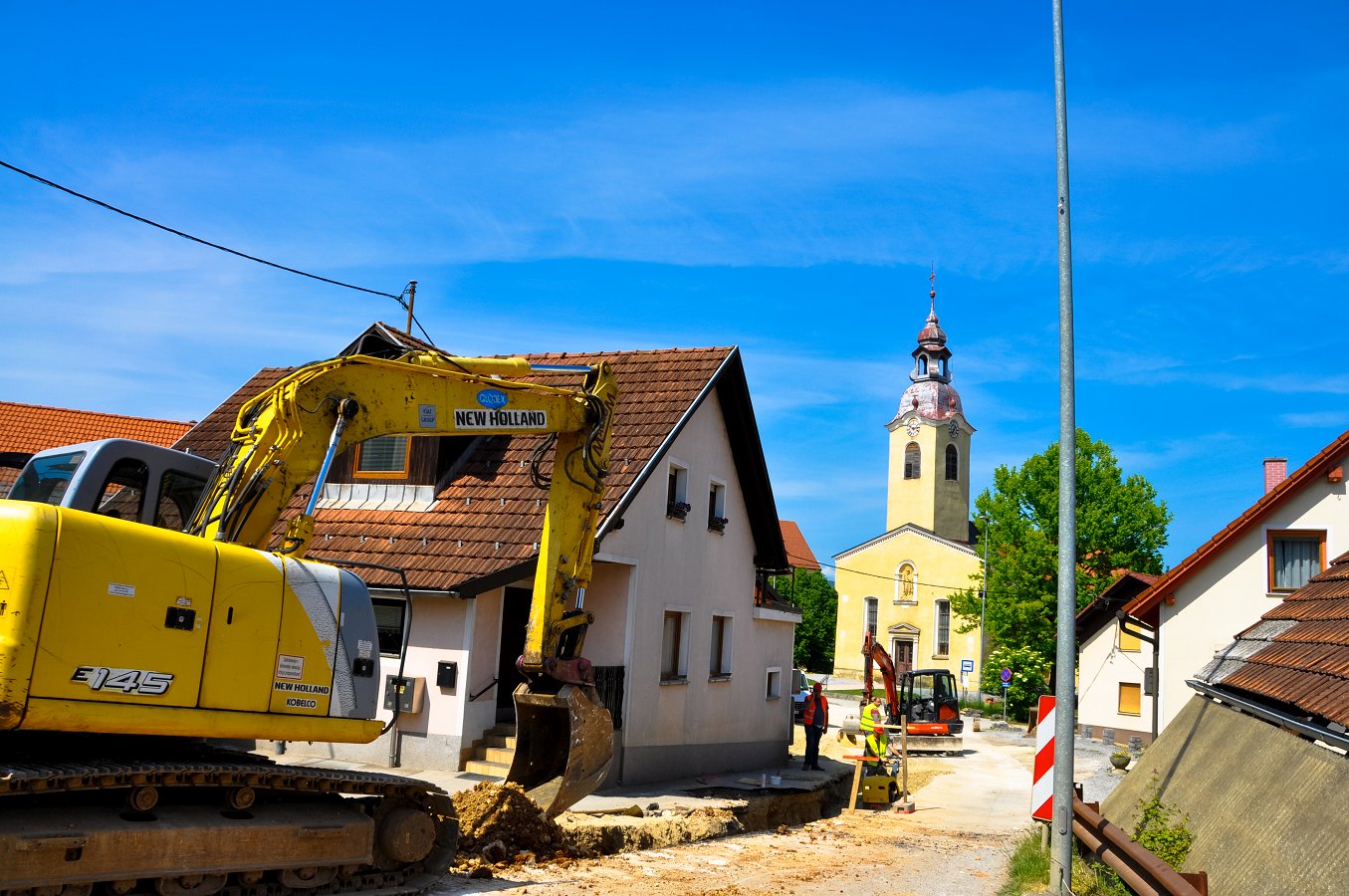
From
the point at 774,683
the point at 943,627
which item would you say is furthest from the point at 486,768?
the point at 943,627

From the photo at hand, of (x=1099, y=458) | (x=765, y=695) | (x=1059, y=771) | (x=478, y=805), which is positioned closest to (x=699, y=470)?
(x=765, y=695)

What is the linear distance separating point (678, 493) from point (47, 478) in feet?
39.9

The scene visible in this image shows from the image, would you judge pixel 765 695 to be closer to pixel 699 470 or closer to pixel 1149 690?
pixel 699 470

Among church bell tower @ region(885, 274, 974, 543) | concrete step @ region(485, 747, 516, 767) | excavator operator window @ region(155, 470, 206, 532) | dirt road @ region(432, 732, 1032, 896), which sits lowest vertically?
dirt road @ region(432, 732, 1032, 896)

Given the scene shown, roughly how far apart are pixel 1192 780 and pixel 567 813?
696cm

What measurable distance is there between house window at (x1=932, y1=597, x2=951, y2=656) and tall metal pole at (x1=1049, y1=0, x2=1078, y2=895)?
186 ft

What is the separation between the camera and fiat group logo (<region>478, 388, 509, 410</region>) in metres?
10.8

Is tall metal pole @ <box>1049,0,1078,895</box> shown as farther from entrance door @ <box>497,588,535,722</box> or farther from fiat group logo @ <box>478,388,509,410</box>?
entrance door @ <box>497,588,535,722</box>

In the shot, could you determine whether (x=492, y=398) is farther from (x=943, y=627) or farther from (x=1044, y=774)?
(x=943, y=627)

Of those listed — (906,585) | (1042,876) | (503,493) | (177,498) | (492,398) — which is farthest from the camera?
(906,585)

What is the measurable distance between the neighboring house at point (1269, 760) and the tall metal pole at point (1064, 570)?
0.92 m

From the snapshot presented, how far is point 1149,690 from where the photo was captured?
2583 centimetres

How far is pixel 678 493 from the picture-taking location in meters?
19.8

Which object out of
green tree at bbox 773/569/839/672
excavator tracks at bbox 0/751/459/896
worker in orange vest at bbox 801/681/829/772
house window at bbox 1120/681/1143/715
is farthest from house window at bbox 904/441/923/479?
excavator tracks at bbox 0/751/459/896
